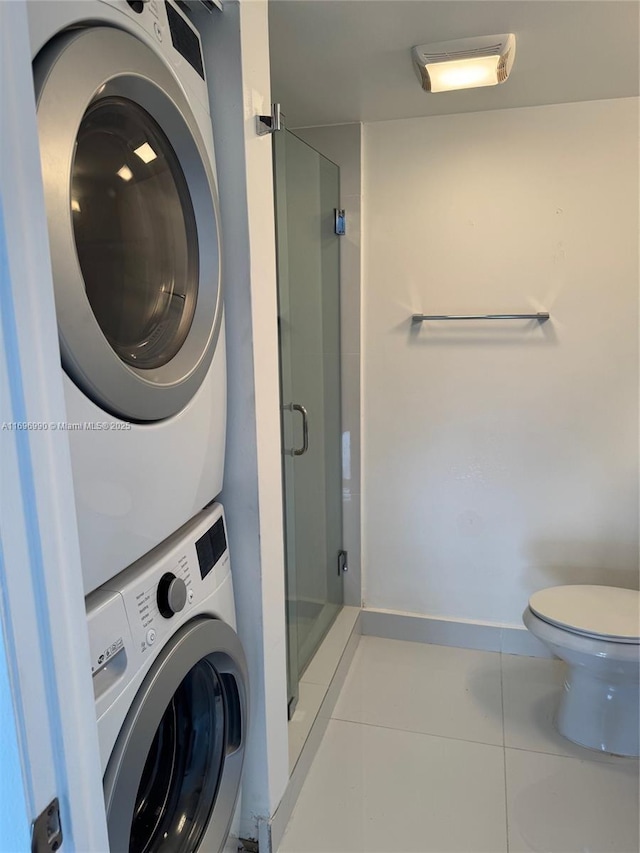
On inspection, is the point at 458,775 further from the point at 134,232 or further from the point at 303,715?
the point at 134,232

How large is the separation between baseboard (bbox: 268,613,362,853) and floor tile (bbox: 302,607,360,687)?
0.8 inches

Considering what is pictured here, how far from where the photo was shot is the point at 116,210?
917 mm

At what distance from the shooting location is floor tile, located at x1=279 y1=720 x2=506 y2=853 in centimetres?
153

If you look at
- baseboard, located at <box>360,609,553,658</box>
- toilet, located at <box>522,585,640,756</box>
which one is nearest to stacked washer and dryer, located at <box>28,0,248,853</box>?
toilet, located at <box>522,585,640,756</box>

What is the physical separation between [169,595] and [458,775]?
123 cm

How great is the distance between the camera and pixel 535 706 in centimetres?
203

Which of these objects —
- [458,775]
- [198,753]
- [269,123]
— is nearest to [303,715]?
[458,775]

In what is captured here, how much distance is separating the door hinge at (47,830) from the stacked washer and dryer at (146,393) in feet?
1.00

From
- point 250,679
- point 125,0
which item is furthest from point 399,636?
point 125,0

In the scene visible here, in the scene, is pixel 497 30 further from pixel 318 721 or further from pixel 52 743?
pixel 318 721

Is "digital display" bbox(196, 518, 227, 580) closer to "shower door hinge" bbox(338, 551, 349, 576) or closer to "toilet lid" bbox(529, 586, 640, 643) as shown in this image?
"toilet lid" bbox(529, 586, 640, 643)

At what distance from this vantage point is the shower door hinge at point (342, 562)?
246cm

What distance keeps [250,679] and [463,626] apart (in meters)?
1.28

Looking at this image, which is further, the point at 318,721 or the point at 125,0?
the point at 318,721
